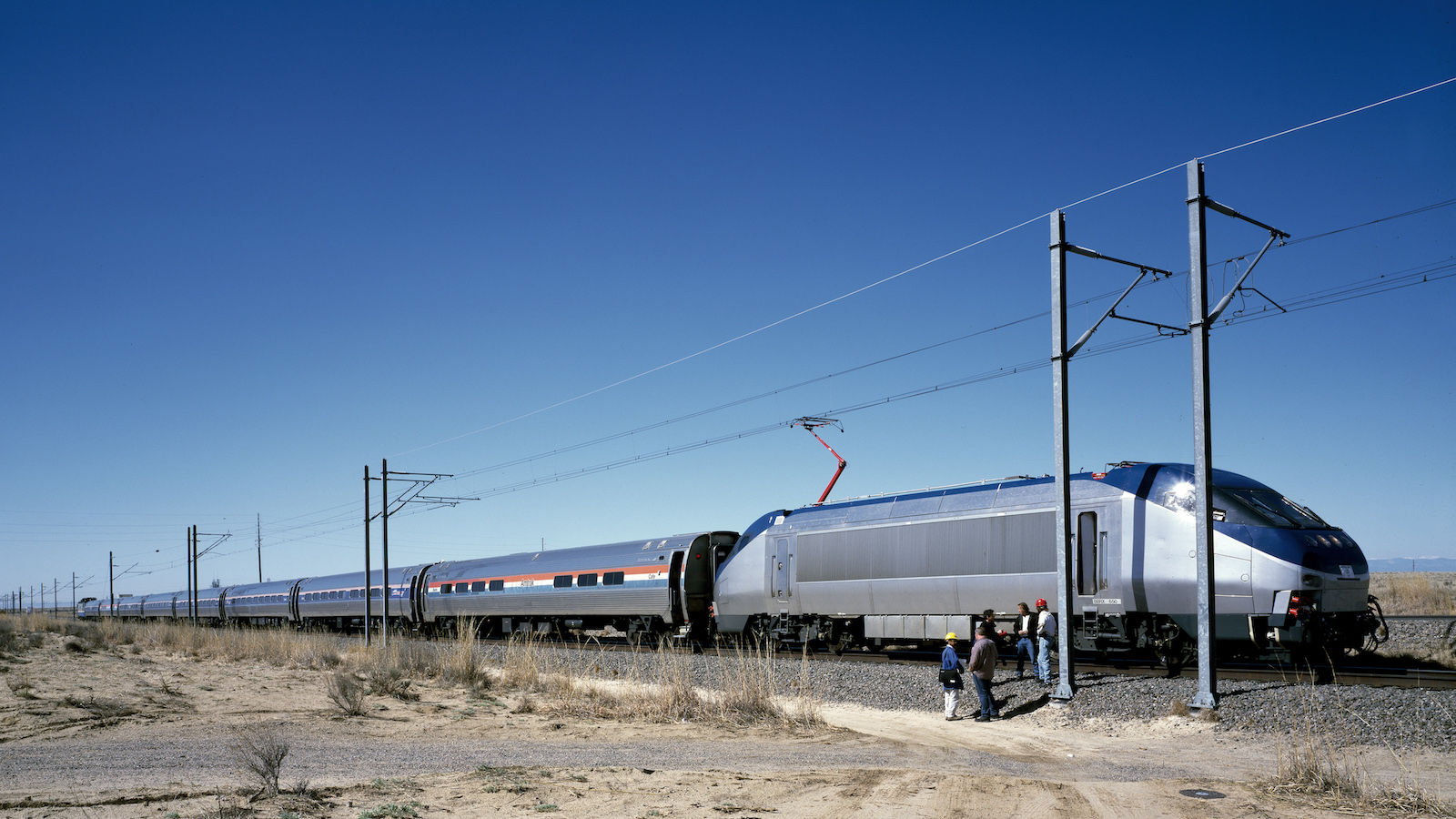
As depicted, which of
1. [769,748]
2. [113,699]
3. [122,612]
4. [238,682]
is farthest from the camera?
[122,612]

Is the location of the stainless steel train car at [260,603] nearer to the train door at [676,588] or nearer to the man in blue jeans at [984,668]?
the train door at [676,588]

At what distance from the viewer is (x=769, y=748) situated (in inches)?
483

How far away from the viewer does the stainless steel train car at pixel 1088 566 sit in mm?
15359

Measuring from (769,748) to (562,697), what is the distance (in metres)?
5.91

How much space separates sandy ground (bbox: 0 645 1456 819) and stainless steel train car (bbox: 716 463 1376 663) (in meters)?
3.31

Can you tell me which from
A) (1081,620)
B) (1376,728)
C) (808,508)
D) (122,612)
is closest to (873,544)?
(808,508)

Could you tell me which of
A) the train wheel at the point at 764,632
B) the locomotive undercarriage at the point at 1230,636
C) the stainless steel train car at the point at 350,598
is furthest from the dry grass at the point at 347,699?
the stainless steel train car at the point at 350,598

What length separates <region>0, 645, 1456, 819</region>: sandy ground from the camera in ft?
28.7

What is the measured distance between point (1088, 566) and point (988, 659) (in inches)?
148

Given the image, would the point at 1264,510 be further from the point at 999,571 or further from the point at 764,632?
the point at 764,632

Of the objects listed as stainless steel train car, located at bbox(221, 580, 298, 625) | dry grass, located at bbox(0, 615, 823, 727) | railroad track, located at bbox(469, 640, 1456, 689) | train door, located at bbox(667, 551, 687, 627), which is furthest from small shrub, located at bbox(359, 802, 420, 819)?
stainless steel train car, located at bbox(221, 580, 298, 625)

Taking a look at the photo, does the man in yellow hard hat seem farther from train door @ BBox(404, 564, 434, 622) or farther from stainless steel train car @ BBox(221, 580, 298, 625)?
stainless steel train car @ BBox(221, 580, 298, 625)

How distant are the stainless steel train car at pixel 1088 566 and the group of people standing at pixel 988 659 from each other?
0.89 metres

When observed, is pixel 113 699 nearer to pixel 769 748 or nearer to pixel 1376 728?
pixel 769 748
